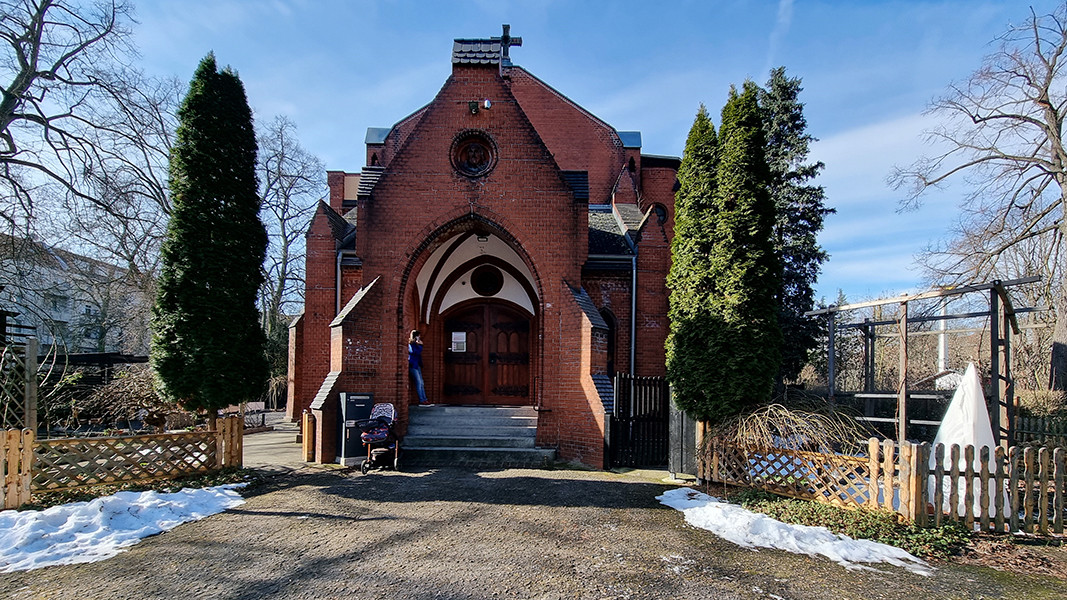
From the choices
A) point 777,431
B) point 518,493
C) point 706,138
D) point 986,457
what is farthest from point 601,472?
point 706,138

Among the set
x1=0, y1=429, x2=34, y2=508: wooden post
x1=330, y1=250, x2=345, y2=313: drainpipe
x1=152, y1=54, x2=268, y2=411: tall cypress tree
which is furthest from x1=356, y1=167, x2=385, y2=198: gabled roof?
x1=0, y1=429, x2=34, y2=508: wooden post

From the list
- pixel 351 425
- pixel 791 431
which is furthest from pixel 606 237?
pixel 351 425

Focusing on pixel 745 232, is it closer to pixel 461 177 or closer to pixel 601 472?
pixel 601 472

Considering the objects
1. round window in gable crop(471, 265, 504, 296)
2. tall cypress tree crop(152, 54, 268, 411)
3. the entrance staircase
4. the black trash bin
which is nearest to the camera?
tall cypress tree crop(152, 54, 268, 411)

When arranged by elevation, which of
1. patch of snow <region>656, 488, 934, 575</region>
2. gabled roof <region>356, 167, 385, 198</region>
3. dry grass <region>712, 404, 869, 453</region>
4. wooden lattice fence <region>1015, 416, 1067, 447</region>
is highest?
gabled roof <region>356, 167, 385, 198</region>

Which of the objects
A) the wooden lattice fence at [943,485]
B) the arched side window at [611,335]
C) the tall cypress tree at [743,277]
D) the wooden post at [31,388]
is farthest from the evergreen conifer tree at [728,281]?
the wooden post at [31,388]

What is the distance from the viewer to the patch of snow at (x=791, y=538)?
17.9 feet

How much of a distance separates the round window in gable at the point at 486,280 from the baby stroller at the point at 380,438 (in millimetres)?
4995

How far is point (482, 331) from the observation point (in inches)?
563

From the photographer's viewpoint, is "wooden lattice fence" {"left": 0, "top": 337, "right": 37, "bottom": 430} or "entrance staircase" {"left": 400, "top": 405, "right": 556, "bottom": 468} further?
"entrance staircase" {"left": 400, "top": 405, "right": 556, "bottom": 468}

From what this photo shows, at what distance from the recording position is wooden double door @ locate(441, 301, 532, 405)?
14.0 metres

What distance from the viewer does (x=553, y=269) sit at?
11.1m

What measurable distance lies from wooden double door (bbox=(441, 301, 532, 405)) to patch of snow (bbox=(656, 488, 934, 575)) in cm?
740

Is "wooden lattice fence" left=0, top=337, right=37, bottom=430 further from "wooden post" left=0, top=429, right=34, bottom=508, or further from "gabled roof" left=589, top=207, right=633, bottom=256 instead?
"gabled roof" left=589, top=207, right=633, bottom=256
